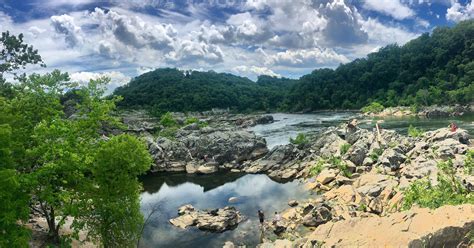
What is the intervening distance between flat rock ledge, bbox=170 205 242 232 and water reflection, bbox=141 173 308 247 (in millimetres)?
685

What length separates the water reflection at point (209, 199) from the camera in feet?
104

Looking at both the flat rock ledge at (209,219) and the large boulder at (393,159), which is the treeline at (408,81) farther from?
the flat rock ledge at (209,219)

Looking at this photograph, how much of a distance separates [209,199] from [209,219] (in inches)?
374

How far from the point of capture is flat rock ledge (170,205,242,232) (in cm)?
3347

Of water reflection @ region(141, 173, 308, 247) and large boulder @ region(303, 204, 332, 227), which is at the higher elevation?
large boulder @ region(303, 204, 332, 227)

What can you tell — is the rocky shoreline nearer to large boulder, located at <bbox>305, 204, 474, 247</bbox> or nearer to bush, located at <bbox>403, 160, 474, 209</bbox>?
bush, located at <bbox>403, 160, 474, 209</bbox>

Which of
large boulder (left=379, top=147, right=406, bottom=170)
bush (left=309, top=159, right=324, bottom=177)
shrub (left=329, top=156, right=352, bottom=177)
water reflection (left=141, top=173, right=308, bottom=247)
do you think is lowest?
water reflection (left=141, top=173, right=308, bottom=247)

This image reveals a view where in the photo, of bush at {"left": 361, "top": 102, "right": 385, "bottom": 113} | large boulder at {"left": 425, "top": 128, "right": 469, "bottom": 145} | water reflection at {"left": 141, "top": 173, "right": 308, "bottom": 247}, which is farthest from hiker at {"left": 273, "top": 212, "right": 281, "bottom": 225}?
bush at {"left": 361, "top": 102, "right": 385, "bottom": 113}

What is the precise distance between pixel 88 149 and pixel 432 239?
18929 mm

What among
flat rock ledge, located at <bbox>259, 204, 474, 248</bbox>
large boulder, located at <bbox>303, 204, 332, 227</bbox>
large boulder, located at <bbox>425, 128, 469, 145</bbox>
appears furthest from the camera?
large boulder, located at <bbox>425, 128, 469, 145</bbox>

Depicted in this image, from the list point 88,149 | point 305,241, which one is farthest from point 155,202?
point 305,241

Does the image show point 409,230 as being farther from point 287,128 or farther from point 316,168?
point 287,128

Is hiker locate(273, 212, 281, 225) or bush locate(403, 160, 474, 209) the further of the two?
hiker locate(273, 212, 281, 225)

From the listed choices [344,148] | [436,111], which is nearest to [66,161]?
[344,148]
